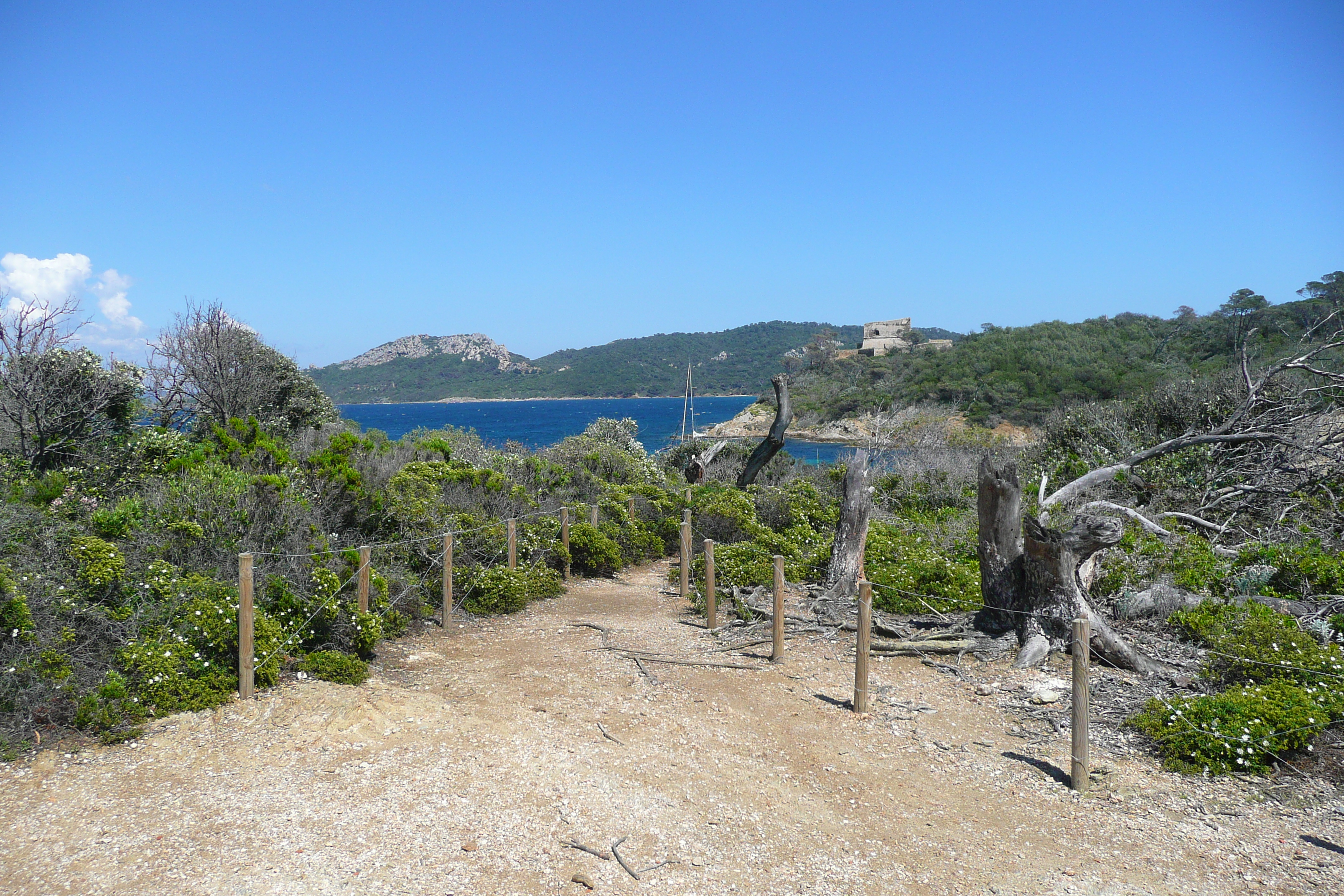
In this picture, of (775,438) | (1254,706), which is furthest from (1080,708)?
(775,438)

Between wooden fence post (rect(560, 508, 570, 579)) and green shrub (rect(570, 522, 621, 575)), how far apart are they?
118mm

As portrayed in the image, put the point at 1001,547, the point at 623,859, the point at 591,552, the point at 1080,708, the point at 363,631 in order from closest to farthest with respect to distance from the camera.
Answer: the point at 623,859 < the point at 1080,708 < the point at 363,631 < the point at 1001,547 < the point at 591,552

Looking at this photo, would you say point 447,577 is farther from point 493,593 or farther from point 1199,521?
point 1199,521

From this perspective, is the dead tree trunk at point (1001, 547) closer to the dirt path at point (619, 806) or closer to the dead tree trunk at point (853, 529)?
the dirt path at point (619, 806)

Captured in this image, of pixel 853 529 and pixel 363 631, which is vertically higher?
pixel 853 529

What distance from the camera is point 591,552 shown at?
12.0 meters

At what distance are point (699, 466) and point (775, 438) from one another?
262 centimetres

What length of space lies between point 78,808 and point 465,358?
562 feet

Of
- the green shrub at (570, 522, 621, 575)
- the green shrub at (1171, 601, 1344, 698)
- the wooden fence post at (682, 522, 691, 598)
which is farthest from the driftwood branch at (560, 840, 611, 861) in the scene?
the green shrub at (570, 522, 621, 575)

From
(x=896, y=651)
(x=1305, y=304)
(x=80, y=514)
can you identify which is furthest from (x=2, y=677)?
(x=1305, y=304)

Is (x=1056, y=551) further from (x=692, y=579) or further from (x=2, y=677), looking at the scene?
(x=2, y=677)

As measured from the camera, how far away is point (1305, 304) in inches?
1389

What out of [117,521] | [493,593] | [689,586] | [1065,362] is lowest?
[689,586]

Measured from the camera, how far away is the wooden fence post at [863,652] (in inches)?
250
